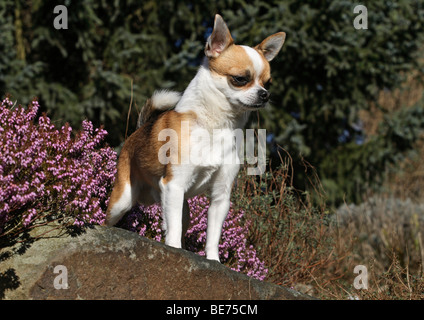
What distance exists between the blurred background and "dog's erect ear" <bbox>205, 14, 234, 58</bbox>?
3717 mm

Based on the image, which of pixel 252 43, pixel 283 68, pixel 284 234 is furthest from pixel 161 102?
pixel 283 68

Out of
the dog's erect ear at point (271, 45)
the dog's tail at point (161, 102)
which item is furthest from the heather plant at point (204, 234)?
the dog's erect ear at point (271, 45)

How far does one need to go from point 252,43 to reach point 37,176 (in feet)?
17.6

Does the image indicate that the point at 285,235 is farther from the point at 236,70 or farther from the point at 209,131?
the point at 236,70

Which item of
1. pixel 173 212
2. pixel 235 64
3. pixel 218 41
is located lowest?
pixel 173 212

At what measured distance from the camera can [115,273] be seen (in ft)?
9.31

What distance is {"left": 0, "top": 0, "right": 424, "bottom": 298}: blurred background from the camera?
7609 millimetres

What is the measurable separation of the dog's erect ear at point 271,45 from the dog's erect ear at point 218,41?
31cm

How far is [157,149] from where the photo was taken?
3521mm

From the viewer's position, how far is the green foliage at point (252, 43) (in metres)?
7.68

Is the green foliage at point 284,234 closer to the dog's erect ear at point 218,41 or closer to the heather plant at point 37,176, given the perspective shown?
the dog's erect ear at point 218,41

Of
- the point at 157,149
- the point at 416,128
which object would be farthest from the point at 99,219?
the point at 416,128

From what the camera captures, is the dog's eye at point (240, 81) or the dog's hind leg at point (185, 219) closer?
the dog's eye at point (240, 81)

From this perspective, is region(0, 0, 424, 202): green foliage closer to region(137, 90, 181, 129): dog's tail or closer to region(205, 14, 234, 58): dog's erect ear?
region(137, 90, 181, 129): dog's tail
